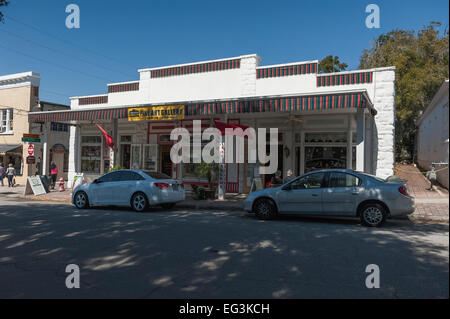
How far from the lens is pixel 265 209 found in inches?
393

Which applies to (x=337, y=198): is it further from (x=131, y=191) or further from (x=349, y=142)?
(x=131, y=191)

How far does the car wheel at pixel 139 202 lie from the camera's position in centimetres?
1166

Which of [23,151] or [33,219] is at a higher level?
[23,151]

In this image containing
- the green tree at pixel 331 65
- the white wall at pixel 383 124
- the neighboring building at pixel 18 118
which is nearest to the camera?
the white wall at pixel 383 124

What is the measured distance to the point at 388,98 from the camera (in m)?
13.7

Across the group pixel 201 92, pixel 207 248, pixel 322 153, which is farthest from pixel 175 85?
pixel 207 248

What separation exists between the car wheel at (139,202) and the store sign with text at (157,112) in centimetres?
439

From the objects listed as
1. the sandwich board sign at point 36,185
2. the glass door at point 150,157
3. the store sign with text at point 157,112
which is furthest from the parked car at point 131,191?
the glass door at point 150,157

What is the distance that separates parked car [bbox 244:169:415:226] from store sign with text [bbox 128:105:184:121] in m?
6.22

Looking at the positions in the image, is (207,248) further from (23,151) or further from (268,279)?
(23,151)

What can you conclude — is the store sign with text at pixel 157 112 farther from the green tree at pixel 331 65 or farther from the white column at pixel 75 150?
the green tree at pixel 331 65

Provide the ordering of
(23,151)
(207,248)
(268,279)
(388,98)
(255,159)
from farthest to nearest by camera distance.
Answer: (23,151)
(255,159)
(388,98)
(207,248)
(268,279)
